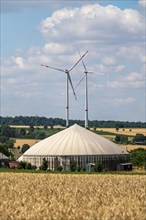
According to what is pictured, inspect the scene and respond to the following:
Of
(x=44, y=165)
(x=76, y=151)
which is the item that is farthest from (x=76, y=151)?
(x=44, y=165)

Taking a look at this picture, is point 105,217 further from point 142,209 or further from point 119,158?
point 119,158

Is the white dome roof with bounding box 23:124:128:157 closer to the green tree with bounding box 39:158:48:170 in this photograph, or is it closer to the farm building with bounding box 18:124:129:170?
the farm building with bounding box 18:124:129:170

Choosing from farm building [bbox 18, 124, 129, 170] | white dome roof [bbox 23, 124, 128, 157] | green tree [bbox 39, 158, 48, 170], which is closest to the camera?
green tree [bbox 39, 158, 48, 170]

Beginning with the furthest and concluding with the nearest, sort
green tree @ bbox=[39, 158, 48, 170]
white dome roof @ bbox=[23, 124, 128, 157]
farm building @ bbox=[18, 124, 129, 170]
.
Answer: white dome roof @ bbox=[23, 124, 128, 157] < farm building @ bbox=[18, 124, 129, 170] < green tree @ bbox=[39, 158, 48, 170]

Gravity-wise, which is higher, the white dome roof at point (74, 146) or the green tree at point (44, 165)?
the white dome roof at point (74, 146)

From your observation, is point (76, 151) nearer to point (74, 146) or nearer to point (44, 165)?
point (74, 146)

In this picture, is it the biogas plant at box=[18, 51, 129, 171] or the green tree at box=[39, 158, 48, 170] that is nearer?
the green tree at box=[39, 158, 48, 170]

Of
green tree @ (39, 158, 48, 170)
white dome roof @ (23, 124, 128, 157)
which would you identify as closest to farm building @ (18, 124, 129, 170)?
white dome roof @ (23, 124, 128, 157)

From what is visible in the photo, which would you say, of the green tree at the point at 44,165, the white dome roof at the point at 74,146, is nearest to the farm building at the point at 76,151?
the white dome roof at the point at 74,146

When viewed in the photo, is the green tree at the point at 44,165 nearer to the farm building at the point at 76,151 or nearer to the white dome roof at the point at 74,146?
the farm building at the point at 76,151

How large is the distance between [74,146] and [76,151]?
246cm

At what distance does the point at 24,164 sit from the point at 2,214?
405ft

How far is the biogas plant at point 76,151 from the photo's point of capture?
17325 cm

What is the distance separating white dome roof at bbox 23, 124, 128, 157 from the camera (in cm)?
17512
